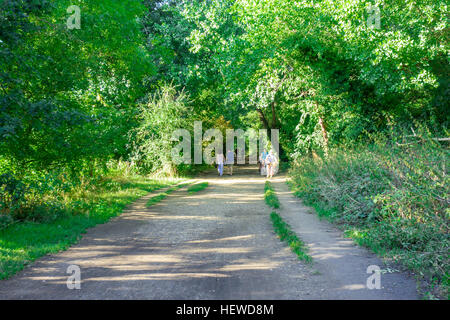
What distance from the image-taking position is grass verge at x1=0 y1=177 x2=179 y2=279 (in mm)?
6254

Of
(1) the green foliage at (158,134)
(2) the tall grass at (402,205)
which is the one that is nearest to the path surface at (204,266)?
(2) the tall grass at (402,205)

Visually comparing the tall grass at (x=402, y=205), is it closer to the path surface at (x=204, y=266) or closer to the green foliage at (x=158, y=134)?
the path surface at (x=204, y=266)

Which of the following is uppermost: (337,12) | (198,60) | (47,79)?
(198,60)

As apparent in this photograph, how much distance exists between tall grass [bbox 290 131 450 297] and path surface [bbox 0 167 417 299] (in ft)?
1.29

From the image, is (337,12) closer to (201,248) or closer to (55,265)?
(201,248)

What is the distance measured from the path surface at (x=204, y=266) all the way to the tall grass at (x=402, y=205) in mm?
392

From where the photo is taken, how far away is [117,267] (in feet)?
19.1

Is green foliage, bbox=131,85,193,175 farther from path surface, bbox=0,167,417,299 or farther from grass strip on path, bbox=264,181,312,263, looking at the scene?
grass strip on path, bbox=264,181,312,263

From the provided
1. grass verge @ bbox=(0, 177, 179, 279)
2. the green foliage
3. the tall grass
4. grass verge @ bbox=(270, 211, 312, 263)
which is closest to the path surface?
grass verge @ bbox=(270, 211, 312, 263)

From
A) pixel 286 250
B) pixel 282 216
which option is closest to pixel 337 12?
pixel 282 216

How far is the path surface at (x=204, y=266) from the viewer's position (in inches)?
185

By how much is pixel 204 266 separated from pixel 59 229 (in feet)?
Answer: 13.5

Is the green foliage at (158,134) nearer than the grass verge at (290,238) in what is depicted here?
No
